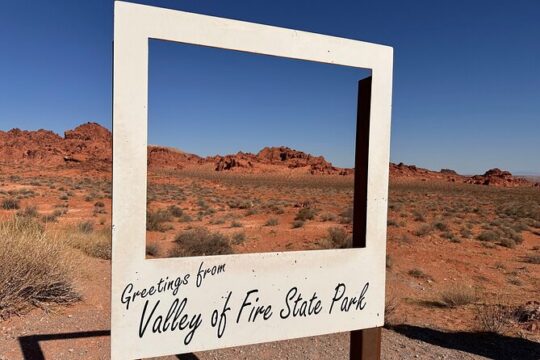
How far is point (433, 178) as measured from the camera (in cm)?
10406

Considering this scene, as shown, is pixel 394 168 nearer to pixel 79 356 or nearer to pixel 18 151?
pixel 18 151

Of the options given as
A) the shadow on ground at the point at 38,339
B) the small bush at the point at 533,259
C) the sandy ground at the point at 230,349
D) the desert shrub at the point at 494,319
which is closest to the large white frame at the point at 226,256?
the sandy ground at the point at 230,349

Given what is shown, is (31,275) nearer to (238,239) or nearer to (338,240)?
(238,239)

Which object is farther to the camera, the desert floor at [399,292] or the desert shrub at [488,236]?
the desert shrub at [488,236]

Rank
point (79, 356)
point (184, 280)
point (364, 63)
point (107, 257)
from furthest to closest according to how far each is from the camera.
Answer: point (107, 257), point (79, 356), point (364, 63), point (184, 280)

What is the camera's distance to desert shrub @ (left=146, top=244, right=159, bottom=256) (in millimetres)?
9875

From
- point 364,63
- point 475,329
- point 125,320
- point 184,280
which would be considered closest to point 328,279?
point 184,280

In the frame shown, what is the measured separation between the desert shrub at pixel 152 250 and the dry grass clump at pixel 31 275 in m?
4.28

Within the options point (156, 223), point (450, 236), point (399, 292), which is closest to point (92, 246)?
point (156, 223)

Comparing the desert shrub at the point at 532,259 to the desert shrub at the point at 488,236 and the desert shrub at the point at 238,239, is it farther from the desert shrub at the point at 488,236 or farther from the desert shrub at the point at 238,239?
the desert shrub at the point at 238,239

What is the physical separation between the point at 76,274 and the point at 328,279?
15.4 ft

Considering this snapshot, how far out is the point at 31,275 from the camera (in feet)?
16.9

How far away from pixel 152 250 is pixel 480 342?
7364 mm

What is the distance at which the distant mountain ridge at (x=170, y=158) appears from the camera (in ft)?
278
